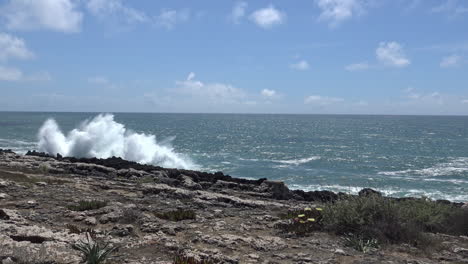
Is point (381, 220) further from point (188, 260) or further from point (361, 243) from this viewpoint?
point (188, 260)

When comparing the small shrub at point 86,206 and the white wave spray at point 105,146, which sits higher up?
the small shrub at point 86,206

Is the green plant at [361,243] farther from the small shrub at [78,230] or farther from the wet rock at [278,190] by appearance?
the wet rock at [278,190]

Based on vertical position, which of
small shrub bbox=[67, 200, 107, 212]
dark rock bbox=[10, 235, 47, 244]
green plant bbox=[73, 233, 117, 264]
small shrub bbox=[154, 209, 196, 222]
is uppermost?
green plant bbox=[73, 233, 117, 264]

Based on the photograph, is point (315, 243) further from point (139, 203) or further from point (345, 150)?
point (345, 150)

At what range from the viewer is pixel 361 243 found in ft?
32.1

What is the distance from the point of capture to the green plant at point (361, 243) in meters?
9.60

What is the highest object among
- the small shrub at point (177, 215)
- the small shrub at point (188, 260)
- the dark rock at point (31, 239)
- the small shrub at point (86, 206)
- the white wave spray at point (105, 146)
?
the dark rock at point (31, 239)

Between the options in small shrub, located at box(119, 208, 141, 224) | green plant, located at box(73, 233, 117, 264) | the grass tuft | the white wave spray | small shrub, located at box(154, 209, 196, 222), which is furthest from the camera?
the white wave spray

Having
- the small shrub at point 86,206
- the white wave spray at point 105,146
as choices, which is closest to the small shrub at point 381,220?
the small shrub at point 86,206

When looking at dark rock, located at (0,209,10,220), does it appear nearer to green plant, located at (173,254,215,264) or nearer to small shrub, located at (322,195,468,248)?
green plant, located at (173,254,215,264)

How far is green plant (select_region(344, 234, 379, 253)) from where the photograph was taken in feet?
31.5

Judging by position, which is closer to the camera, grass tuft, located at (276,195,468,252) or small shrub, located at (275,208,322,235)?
grass tuft, located at (276,195,468,252)

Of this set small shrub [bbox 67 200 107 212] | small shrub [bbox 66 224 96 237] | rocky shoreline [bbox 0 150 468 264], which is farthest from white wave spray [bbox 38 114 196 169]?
small shrub [bbox 66 224 96 237]

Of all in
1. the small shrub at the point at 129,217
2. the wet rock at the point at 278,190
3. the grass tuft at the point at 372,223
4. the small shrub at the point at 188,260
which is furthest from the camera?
the wet rock at the point at 278,190
